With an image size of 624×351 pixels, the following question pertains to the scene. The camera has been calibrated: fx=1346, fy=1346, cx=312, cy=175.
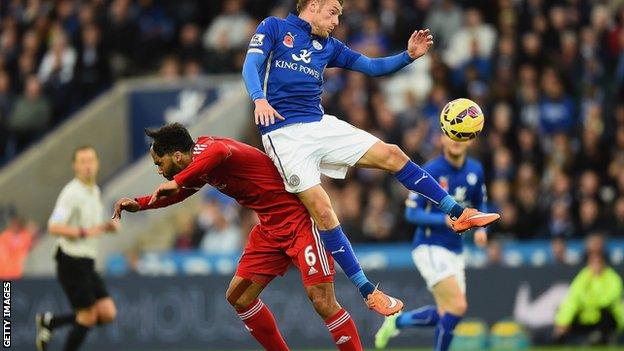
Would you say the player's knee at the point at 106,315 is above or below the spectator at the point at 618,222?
above

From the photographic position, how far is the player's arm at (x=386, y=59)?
10938mm

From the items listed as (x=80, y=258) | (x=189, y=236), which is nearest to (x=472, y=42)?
(x=189, y=236)

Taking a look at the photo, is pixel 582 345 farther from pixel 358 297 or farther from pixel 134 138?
pixel 134 138

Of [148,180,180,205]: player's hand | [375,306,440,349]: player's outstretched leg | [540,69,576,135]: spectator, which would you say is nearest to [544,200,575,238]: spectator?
[540,69,576,135]: spectator

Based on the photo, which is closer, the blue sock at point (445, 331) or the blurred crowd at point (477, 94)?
the blue sock at point (445, 331)

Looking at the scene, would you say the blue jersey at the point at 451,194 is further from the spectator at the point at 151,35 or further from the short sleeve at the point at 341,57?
the spectator at the point at 151,35

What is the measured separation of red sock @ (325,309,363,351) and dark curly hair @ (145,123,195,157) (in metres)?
1.79

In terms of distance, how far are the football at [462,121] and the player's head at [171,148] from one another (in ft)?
7.11

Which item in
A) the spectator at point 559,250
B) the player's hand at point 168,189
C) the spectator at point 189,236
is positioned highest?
the player's hand at point 168,189

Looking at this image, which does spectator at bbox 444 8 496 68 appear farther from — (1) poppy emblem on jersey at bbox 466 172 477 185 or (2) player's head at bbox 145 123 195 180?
(2) player's head at bbox 145 123 195 180

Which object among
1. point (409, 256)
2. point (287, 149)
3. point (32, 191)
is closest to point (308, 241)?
point (287, 149)

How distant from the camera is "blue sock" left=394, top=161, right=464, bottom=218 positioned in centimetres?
1063

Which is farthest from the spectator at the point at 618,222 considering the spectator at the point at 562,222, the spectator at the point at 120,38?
the spectator at the point at 120,38

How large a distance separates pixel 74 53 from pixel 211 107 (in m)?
3.05
